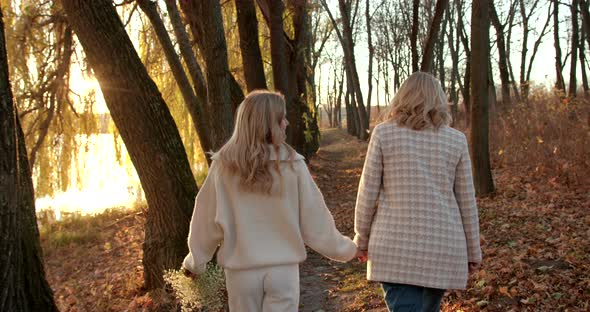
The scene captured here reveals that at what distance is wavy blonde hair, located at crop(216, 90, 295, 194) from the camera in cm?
281

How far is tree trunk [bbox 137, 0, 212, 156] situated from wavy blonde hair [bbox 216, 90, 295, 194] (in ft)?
20.1

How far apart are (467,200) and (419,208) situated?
28 cm

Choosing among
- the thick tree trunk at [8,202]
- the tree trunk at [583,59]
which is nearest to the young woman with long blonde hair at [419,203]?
the thick tree trunk at [8,202]

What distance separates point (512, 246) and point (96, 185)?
34.4 ft

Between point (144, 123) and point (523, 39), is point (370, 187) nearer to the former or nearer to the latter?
point (144, 123)

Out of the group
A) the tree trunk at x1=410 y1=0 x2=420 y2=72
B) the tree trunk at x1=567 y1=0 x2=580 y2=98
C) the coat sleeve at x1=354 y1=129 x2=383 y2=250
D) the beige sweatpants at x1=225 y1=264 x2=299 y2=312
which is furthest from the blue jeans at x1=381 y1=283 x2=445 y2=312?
the tree trunk at x1=567 y1=0 x2=580 y2=98

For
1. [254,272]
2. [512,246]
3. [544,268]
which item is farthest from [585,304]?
[254,272]

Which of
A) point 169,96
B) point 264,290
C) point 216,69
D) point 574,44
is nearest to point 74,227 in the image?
point 169,96

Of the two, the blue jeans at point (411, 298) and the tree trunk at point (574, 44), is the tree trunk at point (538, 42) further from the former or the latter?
the blue jeans at point (411, 298)

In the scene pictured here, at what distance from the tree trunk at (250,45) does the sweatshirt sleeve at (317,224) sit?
6.74 m

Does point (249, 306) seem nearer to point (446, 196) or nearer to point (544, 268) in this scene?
point (446, 196)

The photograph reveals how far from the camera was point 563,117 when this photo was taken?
11836 mm

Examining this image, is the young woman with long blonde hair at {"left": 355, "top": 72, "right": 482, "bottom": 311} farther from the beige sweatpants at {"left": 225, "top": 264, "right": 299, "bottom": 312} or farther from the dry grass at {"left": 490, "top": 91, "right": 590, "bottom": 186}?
the dry grass at {"left": 490, "top": 91, "right": 590, "bottom": 186}

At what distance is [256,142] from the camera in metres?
2.85
